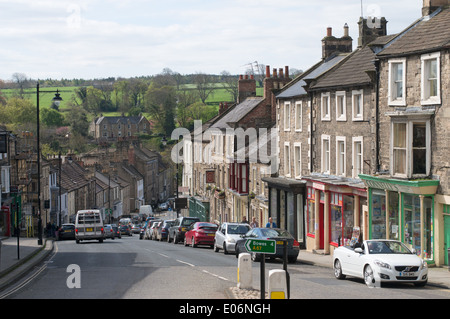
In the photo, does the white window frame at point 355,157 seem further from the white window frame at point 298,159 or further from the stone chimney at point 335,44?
the stone chimney at point 335,44

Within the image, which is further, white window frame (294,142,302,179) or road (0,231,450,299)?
white window frame (294,142,302,179)

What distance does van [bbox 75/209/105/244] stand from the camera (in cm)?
4712

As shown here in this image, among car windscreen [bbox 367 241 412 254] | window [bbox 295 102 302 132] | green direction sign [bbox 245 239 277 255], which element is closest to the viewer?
green direction sign [bbox 245 239 277 255]

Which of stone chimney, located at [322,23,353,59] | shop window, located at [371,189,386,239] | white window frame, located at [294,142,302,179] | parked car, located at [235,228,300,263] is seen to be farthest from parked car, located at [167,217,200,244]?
shop window, located at [371,189,386,239]

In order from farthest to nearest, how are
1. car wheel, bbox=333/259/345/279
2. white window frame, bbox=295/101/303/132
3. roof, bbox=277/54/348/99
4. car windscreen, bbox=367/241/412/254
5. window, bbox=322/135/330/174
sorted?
roof, bbox=277/54/348/99 → white window frame, bbox=295/101/303/132 → window, bbox=322/135/330/174 → car wheel, bbox=333/259/345/279 → car windscreen, bbox=367/241/412/254

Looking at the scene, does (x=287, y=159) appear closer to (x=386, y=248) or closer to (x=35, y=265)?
(x=35, y=265)

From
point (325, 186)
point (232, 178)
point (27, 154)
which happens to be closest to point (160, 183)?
point (27, 154)

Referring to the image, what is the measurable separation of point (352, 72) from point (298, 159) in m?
8.50

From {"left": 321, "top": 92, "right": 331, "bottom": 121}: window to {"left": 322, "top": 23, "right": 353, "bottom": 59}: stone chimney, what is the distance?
941 cm

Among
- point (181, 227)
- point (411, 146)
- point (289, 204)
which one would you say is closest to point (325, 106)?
point (289, 204)

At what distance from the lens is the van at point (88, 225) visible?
47125 millimetres

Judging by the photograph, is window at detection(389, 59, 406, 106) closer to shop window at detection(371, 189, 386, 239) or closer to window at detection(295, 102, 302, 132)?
shop window at detection(371, 189, 386, 239)

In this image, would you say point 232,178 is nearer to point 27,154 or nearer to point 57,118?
point 27,154

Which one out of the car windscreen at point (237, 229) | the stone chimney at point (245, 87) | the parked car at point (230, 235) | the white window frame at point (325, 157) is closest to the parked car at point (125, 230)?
the stone chimney at point (245, 87)
